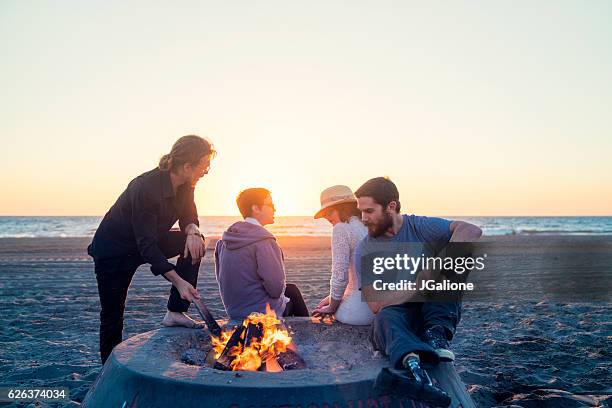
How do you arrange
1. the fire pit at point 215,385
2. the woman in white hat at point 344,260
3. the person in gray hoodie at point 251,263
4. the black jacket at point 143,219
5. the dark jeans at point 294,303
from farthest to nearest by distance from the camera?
1. the dark jeans at point 294,303
2. the person in gray hoodie at point 251,263
3. the woman in white hat at point 344,260
4. the black jacket at point 143,219
5. the fire pit at point 215,385

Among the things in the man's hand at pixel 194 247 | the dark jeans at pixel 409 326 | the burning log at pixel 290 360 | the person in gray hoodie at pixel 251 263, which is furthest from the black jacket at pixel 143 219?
the dark jeans at pixel 409 326

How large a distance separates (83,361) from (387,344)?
3.61 m

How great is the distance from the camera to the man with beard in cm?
272

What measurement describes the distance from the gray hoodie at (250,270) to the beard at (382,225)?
92 cm

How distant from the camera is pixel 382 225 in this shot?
412 centimetres

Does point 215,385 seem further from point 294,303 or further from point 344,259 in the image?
point 294,303

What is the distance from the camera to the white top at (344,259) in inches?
174

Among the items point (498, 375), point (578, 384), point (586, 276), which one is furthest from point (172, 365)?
point (586, 276)

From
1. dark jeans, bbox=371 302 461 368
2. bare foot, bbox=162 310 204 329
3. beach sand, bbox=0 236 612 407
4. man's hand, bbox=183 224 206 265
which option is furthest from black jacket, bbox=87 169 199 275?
dark jeans, bbox=371 302 461 368

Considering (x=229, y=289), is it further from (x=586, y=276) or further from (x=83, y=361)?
(x=586, y=276)

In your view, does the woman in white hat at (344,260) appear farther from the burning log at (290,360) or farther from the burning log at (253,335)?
the burning log at (253,335)

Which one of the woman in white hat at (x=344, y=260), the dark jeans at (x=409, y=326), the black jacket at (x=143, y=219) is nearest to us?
the dark jeans at (x=409, y=326)

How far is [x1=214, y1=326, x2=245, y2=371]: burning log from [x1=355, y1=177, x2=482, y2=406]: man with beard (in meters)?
1.01

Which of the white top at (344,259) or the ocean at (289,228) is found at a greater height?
the white top at (344,259)
